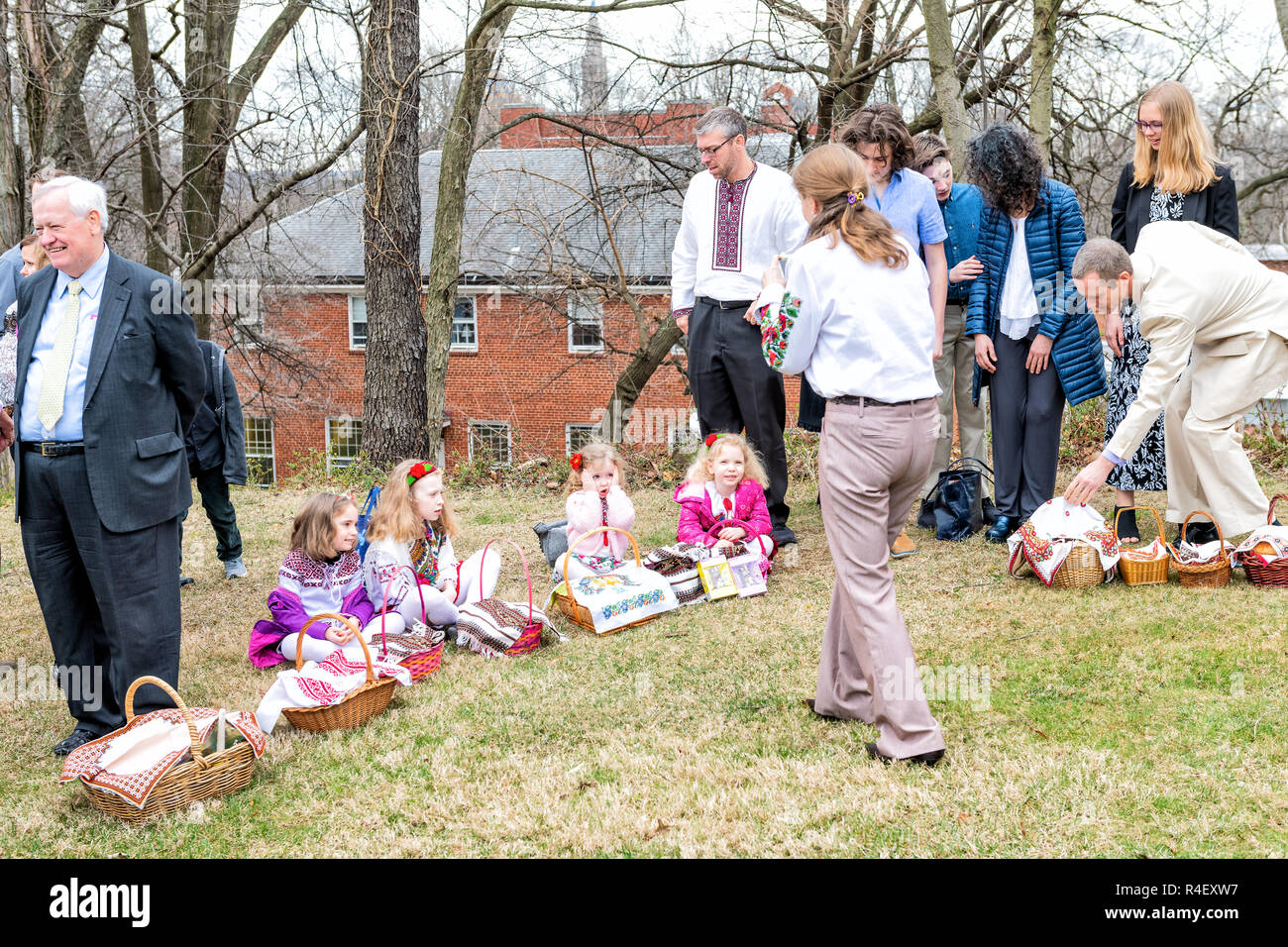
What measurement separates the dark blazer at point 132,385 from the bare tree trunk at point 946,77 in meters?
7.18

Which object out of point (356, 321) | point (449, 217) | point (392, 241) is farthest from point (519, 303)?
point (356, 321)

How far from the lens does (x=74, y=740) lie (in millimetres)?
4160

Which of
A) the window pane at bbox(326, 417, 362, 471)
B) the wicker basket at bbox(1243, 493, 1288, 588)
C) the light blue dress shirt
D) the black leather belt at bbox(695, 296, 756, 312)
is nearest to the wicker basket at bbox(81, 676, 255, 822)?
the light blue dress shirt

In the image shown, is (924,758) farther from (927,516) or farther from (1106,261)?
(927,516)

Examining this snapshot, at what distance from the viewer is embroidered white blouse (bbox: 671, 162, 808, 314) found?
6.05 metres

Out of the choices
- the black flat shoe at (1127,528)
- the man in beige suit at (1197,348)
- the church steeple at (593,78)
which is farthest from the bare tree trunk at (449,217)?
the man in beige suit at (1197,348)

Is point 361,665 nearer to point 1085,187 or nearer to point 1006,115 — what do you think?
point 1006,115

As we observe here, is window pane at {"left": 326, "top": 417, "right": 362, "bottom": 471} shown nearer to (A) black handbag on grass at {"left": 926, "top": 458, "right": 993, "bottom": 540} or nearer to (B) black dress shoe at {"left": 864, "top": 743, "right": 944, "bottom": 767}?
(A) black handbag on grass at {"left": 926, "top": 458, "right": 993, "bottom": 540}

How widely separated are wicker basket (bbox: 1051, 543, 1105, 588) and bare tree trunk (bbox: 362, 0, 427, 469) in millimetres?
7468

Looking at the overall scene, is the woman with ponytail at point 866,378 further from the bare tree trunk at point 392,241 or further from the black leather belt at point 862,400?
the bare tree trunk at point 392,241

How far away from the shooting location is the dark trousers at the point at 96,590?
3945mm

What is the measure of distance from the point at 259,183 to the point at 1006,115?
8559mm

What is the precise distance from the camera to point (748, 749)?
3791mm

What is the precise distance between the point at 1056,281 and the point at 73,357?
492 cm
